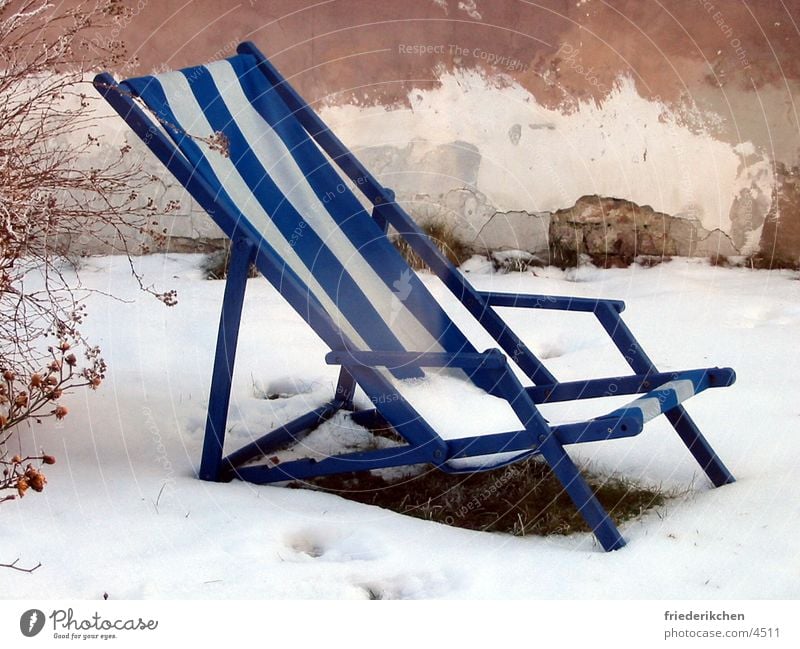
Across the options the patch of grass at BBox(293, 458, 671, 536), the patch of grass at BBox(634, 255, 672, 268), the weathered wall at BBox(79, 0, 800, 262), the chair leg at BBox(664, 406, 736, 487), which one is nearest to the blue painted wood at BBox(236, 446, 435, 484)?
the patch of grass at BBox(293, 458, 671, 536)

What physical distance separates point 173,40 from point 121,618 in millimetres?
→ 3807

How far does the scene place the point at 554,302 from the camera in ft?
8.73

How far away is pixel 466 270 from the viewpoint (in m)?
5.11

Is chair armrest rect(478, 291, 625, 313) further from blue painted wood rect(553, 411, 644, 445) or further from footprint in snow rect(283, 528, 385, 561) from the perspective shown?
footprint in snow rect(283, 528, 385, 561)

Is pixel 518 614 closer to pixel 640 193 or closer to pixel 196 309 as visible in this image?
pixel 196 309

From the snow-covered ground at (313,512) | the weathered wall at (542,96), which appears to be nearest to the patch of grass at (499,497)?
the snow-covered ground at (313,512)

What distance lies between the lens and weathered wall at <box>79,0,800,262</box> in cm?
506

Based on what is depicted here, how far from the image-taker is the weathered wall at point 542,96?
5.06m

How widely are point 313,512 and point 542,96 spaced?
11.1 ft

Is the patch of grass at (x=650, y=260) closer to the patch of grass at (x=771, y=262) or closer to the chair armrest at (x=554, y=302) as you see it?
the patch of grass at (x=771, y=262)

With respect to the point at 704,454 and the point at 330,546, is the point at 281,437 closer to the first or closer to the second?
the point at 330,546

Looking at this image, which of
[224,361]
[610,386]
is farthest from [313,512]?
[610,386]

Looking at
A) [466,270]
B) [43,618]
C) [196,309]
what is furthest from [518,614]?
[466,270]

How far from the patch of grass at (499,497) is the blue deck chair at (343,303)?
85 mm
